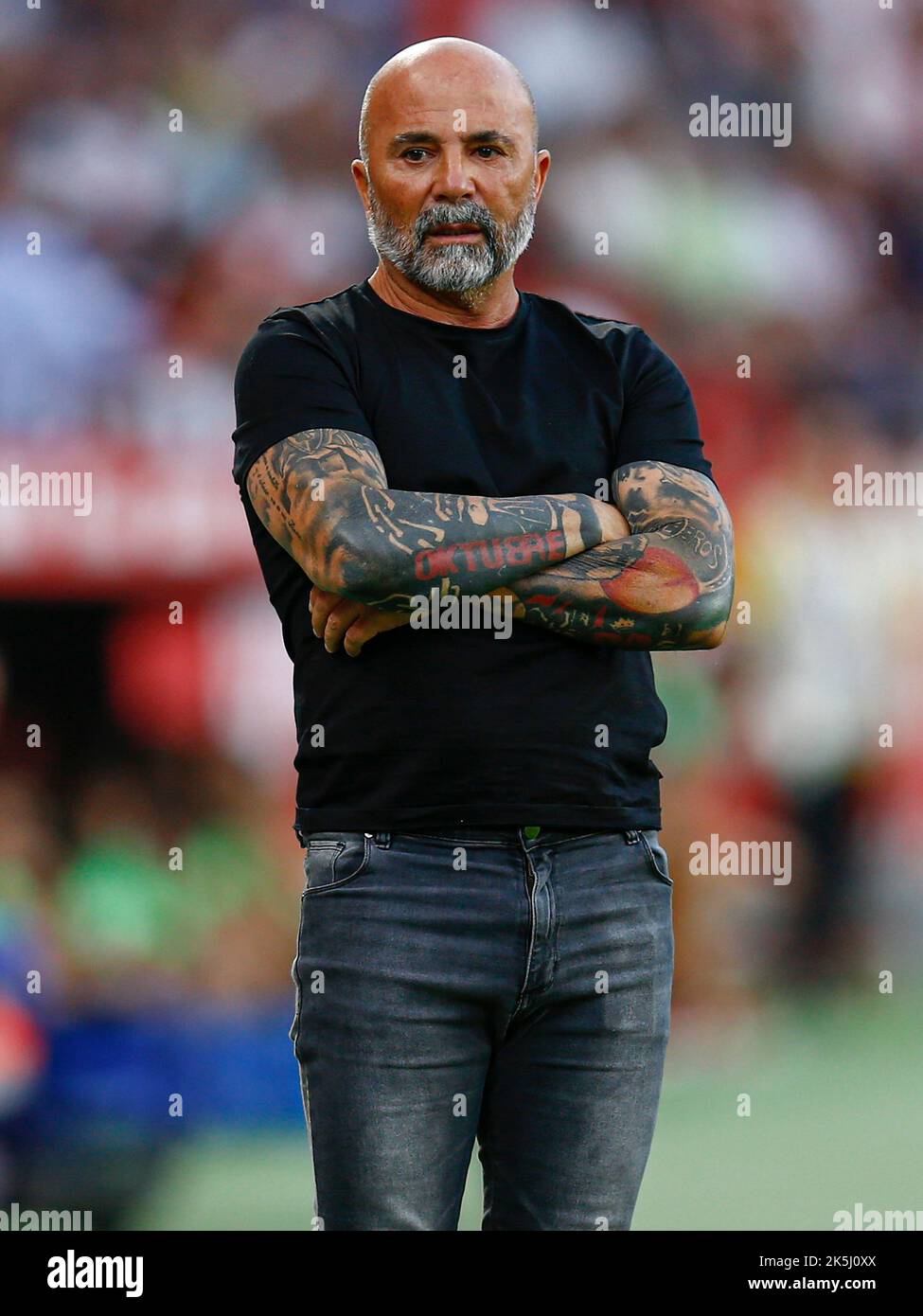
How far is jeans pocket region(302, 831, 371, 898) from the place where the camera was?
1.60 m

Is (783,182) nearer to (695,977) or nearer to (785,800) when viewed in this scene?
(785,800)

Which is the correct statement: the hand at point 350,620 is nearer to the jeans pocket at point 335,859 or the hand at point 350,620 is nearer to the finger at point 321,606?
the finger at point 321,606

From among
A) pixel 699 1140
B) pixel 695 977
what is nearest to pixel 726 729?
pixel 695 977

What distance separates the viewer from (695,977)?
3.10 metres

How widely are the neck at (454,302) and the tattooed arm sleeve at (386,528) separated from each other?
0.24 meters

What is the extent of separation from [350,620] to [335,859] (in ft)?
0.84

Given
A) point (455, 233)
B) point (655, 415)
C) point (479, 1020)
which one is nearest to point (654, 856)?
point (479, 1020)

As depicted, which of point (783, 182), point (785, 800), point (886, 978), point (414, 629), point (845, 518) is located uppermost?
point (783, 182)

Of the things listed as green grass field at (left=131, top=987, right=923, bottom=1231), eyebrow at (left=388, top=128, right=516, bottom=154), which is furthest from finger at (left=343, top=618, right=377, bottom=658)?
green grass field at (left=131, top=987, right=923, bottom=1231)

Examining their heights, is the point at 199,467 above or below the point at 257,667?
above

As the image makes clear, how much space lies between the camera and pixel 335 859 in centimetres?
161

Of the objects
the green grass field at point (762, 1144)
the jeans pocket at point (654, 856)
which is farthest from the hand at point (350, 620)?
the green grass field at point (762, 1144)

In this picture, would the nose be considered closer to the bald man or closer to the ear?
the bald man

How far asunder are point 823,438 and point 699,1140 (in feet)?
4.87
